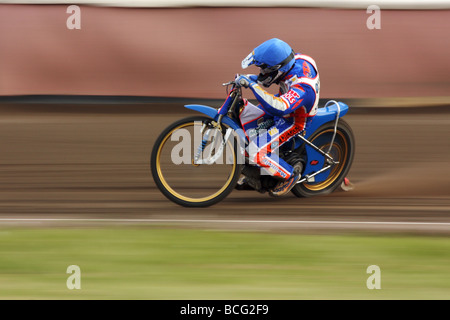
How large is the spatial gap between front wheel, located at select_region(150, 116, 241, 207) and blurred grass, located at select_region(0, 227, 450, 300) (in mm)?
776

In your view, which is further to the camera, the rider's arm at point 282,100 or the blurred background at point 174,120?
the rider's arm at point 282,100

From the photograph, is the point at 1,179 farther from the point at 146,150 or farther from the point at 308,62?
the point at 308,62

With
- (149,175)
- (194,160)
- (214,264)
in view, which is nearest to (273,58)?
(194,160)

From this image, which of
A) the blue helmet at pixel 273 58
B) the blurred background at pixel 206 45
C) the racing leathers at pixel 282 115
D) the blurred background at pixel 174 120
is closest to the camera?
the blurred background at pixel 174 120

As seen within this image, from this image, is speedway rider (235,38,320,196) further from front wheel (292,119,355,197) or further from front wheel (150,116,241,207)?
front wheel (292,119,355,197)

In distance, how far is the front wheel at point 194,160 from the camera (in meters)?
7.46

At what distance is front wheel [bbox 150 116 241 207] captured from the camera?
746 cm

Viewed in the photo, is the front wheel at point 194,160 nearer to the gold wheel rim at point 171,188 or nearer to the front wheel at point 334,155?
the gold wheel rim at point 171,188

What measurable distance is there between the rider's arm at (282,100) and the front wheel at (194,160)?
462mm

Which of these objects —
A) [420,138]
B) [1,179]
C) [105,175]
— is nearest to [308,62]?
[105,175]

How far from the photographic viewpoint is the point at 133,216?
7.55 m

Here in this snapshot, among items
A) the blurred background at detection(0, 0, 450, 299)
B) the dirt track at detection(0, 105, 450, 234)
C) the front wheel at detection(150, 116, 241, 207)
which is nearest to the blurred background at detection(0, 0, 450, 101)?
the blurred background at detection(0, 0, 450, 299)

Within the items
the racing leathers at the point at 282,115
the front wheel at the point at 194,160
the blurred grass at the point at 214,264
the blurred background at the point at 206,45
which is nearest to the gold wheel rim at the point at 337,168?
the racing leathers at the point at 282,115

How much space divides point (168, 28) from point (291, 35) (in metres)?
2.11
